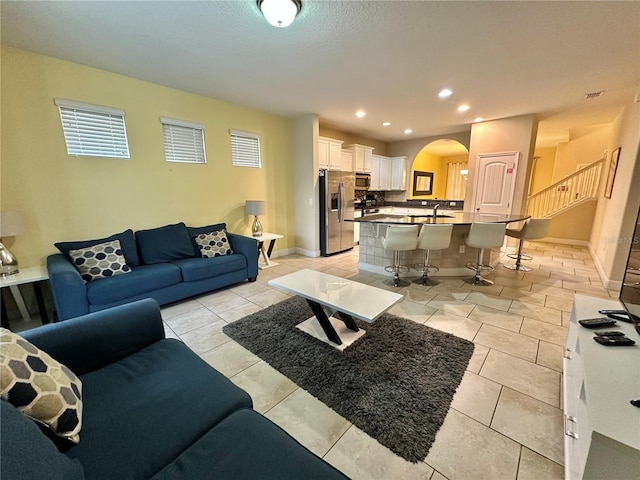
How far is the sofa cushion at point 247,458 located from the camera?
2.79 feet

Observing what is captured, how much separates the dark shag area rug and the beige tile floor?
2.6 inches

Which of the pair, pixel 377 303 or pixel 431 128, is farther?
pixel 431 128

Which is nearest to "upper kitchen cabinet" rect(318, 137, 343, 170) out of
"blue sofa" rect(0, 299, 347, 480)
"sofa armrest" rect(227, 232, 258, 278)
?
"sofa armrest" rect(227, 232, 258, 278)

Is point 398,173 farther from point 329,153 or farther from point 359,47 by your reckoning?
point 359,47

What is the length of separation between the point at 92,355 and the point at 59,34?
2.80m

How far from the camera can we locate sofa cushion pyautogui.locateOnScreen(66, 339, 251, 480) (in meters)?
0.92

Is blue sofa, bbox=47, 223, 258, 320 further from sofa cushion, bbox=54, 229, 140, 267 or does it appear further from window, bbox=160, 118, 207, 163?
window, bbox=160, 118, 207, 163

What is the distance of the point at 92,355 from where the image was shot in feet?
4.58

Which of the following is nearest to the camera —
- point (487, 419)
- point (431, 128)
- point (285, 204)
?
point (487, 419)

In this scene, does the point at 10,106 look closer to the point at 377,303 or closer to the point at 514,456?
the point at 377,303

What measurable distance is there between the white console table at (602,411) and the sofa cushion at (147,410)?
1.35 metres

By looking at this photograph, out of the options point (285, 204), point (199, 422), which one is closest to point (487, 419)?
point (199, 422)

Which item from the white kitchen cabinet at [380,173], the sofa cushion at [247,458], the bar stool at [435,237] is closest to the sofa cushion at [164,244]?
the sofa cushion at [247,458]

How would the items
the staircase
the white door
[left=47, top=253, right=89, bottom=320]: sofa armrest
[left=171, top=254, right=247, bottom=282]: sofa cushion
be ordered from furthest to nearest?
the staircase, the white door, [left=171, top=254, right=247, bottom=282]: sofa cushion, [left=47, top=253, right=89, bottom=320]: sofa armrest
